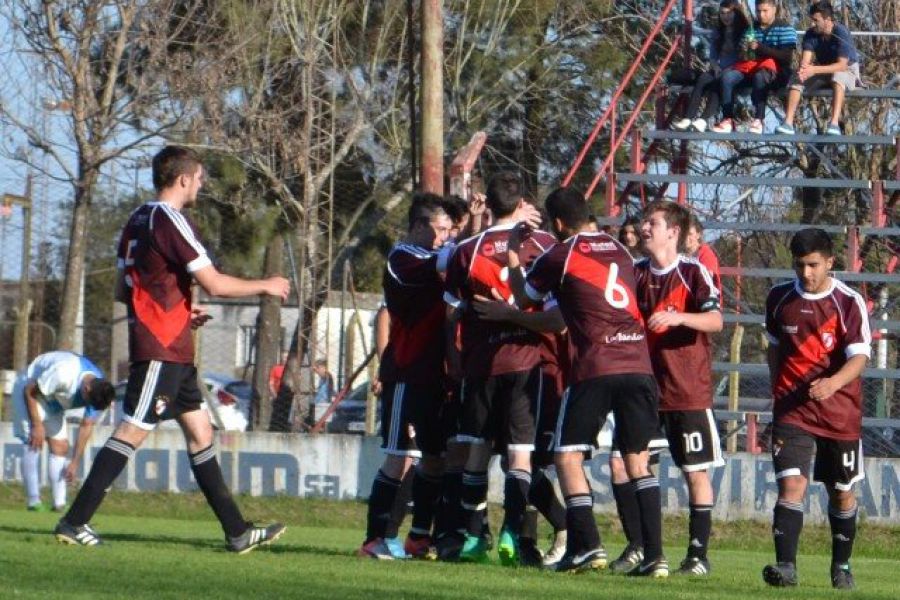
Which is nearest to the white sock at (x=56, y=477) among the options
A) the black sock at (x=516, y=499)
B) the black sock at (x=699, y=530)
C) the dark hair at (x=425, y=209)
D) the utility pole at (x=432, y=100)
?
the utility pole at (x=432, y=100)

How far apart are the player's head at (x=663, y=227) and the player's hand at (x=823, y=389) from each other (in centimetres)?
107

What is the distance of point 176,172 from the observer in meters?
9.60

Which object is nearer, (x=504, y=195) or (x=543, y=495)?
(x=504, y=195)

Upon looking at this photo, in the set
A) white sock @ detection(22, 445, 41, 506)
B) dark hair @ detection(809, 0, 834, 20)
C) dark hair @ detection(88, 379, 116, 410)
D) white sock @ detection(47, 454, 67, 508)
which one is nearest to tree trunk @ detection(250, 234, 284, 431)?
dark hair @ detection(88, 379, 116, 410)

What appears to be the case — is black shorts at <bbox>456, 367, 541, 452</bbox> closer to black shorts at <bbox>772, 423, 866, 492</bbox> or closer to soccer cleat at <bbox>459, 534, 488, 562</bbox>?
soccer cleat at <bbox>459, 534, 488, 562</bbox>

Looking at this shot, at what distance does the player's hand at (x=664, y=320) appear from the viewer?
29.6 ft

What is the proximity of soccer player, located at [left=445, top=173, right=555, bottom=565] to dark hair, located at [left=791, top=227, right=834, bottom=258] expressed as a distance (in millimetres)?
1351

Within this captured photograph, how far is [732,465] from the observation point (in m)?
16.3

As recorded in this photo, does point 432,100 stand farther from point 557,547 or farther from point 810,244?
point 810,244

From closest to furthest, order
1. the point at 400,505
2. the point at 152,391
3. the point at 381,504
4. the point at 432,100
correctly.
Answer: the point at 152,391
the point at 381,504
the point at 400,505
the point at 432,100

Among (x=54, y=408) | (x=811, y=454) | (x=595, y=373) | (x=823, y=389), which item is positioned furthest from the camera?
(x=54, y=408)

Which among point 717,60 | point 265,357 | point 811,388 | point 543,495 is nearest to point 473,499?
point 543,495

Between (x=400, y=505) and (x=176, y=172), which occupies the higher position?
(x=176, y=172)

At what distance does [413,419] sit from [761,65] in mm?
10108
